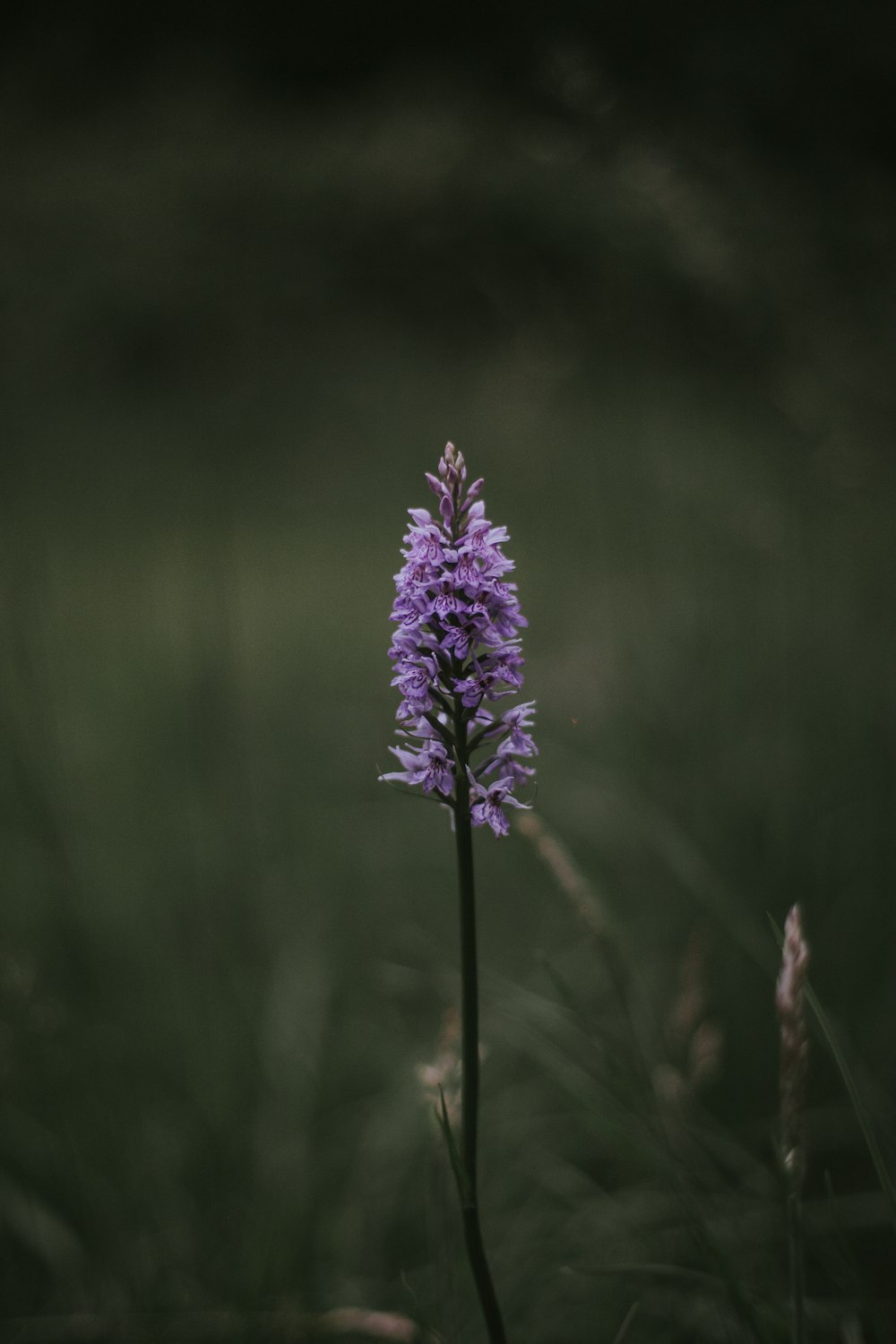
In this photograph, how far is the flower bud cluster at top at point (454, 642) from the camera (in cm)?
137

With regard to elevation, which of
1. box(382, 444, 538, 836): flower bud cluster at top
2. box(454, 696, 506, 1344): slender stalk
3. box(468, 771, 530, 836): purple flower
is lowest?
box(454, 696, 506, 1344): slender stalk

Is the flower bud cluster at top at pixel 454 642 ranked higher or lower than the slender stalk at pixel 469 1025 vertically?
higher

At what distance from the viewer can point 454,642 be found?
53.1 inches

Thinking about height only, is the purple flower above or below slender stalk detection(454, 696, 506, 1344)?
above

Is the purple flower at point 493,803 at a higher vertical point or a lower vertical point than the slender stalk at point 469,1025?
higher

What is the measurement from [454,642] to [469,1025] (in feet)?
1.86

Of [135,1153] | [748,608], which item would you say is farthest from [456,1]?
[135,1153]

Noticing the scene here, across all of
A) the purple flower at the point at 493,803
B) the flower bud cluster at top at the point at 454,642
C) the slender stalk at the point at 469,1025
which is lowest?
the slender stalk at the point at 469,1025

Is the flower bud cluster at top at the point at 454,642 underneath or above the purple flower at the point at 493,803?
above

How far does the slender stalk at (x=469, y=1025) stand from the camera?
1.31 metres

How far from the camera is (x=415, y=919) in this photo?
4559mm

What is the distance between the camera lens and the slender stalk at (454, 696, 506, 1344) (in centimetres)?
131

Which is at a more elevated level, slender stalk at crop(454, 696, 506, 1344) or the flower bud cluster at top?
the flower bud cluster at top

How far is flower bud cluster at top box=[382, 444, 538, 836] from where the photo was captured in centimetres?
137
